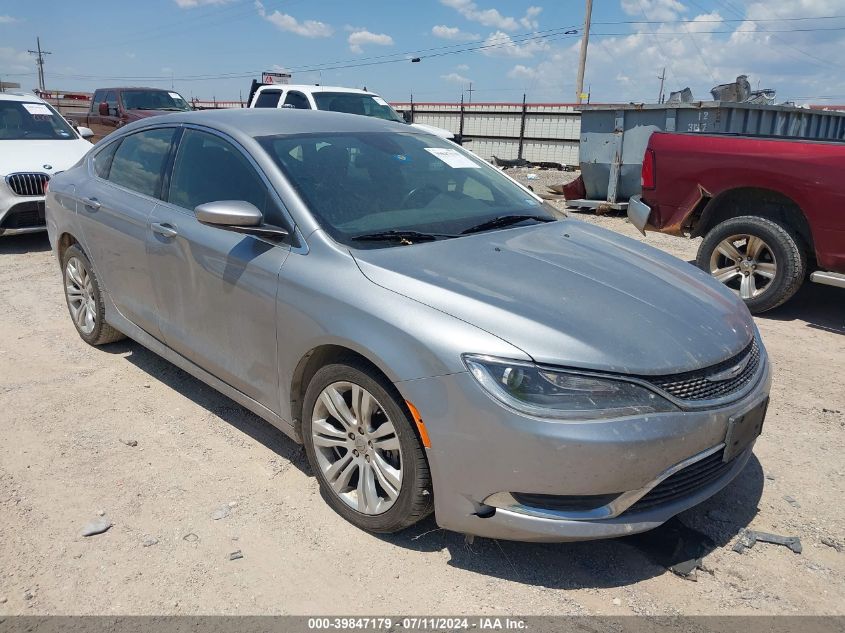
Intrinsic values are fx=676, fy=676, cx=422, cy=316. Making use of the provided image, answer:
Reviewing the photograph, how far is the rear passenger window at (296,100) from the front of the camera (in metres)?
11.9

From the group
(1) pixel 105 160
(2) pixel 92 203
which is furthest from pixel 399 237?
(1) pixel 105 160

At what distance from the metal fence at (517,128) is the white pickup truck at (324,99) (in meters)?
8.15

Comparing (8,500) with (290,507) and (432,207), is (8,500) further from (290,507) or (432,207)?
(432,207)

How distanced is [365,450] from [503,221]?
1389mm

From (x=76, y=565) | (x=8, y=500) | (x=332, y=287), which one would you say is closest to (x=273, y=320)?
(x=332, y=287)

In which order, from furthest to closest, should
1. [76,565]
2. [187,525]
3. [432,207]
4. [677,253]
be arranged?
[677,253] → [432,207] → [187,525] → [76,565]

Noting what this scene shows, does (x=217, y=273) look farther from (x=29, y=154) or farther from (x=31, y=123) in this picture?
(x=31, y=123)

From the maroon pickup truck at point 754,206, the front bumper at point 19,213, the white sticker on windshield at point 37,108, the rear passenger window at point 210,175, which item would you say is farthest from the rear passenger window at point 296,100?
the rear passenger window at point 210,175

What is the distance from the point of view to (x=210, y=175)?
359 centimetres

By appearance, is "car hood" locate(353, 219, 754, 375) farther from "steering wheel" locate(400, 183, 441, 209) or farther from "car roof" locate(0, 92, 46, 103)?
"car roof" locate(0, 92, 46, 103)

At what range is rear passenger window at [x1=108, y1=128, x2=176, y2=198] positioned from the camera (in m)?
3.98

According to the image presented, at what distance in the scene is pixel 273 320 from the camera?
302 centimetres

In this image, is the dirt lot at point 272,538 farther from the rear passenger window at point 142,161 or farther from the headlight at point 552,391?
the rear passenger window at point 142,161

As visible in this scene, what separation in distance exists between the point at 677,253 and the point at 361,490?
6437mm
